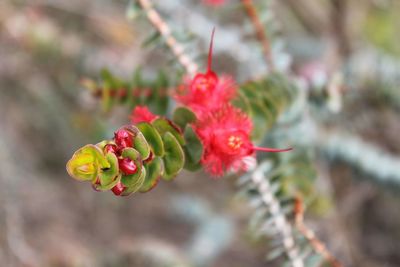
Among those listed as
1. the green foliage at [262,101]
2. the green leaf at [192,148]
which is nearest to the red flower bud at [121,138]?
the green leaf at [192,148]

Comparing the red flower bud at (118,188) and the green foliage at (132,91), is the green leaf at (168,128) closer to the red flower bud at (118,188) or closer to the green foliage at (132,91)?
the red flower bud at (118,188)

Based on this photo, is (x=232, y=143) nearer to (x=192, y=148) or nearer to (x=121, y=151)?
(x=192, y=148)

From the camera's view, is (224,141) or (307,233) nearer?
(224,141)

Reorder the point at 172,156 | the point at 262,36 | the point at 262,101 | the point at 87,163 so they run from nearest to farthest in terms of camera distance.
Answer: the point at 87,163 → the point at 172,156 → the point at 262,101 → the point at 262,36

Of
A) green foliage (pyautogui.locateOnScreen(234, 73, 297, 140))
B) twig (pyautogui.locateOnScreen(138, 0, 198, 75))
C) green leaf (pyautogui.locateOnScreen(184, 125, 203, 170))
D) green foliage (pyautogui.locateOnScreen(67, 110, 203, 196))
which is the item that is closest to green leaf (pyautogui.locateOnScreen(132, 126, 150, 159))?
green foliage (pyautogui.locateOnScreen(67, 110, 203, 196))

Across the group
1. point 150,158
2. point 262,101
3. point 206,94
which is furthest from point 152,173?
point 262,101

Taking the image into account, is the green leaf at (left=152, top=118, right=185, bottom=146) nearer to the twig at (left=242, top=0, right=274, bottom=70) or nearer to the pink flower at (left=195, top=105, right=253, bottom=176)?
the pink flower at (left=195, top=105, right=253, bottom=176)

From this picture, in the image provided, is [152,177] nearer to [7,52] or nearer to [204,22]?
[204,22]
